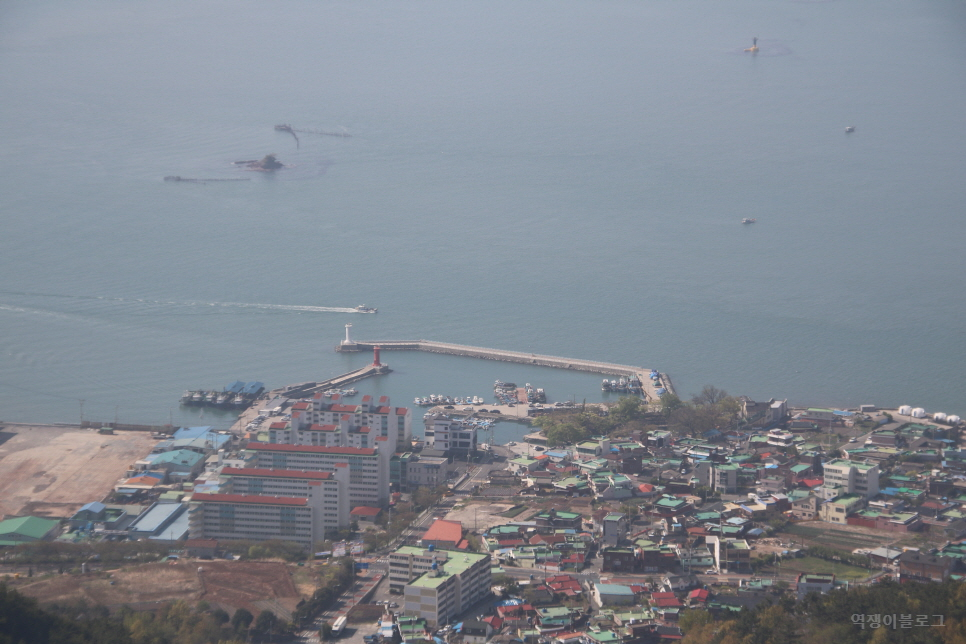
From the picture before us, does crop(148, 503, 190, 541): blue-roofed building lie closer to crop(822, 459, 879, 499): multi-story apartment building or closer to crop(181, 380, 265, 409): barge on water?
crop(181, 380, 265, 409): barge on water

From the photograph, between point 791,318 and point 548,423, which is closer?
point 548,423

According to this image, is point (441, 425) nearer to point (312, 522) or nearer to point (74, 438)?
point (312, 522)

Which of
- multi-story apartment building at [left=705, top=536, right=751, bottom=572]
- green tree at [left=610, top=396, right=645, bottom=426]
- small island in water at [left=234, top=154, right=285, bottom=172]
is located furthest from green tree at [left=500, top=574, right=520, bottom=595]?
small island in water at [left=234, top=154, right=285, bottom=172]

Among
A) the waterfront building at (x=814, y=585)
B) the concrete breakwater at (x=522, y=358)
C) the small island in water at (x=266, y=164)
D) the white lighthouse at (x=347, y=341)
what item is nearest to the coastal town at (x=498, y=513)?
the waterfront building at (x=814, y=585)

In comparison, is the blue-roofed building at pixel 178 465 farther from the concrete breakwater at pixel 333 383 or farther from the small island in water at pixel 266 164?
the small island in water at pixel 266 164

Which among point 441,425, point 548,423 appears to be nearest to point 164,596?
point 441,425

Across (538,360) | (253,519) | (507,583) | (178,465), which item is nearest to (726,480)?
(507,583)
